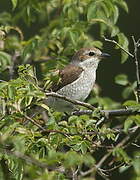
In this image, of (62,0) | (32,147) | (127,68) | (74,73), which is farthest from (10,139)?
(127,68)

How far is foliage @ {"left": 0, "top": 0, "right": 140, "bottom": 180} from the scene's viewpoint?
3518 millimetres

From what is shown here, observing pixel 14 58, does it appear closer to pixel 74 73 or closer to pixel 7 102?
pixel 74 73

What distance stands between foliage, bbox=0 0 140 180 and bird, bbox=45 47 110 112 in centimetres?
12

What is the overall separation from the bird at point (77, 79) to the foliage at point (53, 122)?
12 cm

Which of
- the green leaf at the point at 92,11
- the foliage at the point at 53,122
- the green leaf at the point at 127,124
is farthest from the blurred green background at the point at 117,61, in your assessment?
the green leaf at the point at 127,124

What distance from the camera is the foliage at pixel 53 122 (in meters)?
3.52

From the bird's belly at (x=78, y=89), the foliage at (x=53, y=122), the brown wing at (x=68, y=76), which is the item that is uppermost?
the foliage at (x=53, y=122)

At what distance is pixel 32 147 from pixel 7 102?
0.34 meters

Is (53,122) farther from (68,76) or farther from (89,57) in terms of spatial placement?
(89,57)

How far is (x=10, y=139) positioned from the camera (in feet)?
11.7

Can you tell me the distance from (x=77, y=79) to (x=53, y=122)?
6.53 ft

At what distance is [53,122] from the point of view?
4.24 meters

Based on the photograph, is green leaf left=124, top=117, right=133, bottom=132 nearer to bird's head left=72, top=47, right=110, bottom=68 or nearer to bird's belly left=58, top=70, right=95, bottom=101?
bird's belly left=58, top=70, right=95, bottom=101

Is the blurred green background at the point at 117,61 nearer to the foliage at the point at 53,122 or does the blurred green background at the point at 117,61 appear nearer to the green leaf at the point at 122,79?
the foliage at the point at 53,122
